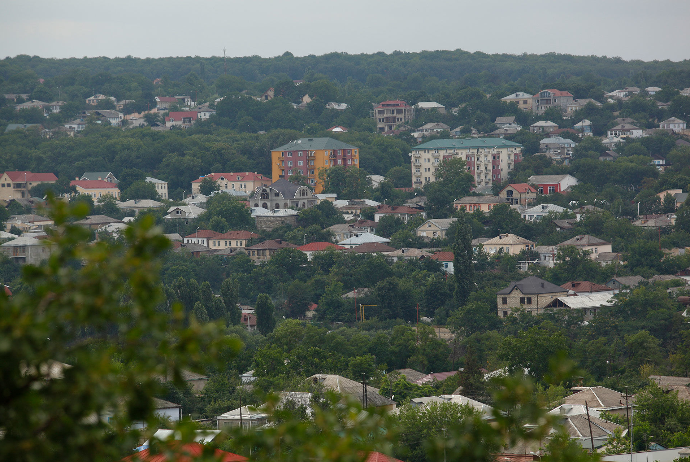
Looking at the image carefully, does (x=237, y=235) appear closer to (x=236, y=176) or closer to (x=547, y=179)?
(x=236, y=176)

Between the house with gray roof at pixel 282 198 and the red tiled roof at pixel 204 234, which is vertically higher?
the house with gray roof at pixel 282 198

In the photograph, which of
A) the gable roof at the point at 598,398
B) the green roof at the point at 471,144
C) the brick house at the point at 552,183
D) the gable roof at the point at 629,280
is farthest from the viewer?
the green roof at the point at 471,144

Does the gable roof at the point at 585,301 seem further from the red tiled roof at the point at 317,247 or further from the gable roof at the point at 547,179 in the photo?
the gable roof at the point at 547,179

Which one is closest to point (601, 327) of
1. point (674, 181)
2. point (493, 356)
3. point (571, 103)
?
point (493, 356)

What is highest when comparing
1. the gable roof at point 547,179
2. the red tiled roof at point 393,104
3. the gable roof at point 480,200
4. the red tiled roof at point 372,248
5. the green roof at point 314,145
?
the red tiled roof at point 393,104

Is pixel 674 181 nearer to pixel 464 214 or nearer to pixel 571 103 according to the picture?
pixel 464 214

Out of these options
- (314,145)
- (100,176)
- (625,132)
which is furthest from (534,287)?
(625,132)

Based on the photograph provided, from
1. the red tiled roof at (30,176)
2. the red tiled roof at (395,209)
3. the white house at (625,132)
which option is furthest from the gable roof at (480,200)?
the red tiled roof at (30,176)

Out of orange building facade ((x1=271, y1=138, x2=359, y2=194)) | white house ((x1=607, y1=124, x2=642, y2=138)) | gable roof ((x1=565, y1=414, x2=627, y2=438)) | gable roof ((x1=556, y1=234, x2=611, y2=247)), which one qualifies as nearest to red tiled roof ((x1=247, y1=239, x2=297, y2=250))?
gable roof ((x1=556, y1=234, x2=611, y2=247))
